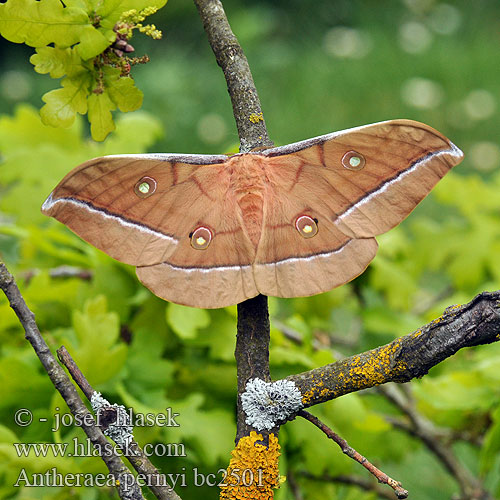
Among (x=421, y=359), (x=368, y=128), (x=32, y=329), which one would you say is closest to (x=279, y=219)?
(x=368, y=128)

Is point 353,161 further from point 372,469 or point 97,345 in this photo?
point 97,345

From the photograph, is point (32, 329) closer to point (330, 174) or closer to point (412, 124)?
point (330, 174)

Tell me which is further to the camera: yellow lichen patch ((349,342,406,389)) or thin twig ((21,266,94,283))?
thin twig ((21,266,94,283))

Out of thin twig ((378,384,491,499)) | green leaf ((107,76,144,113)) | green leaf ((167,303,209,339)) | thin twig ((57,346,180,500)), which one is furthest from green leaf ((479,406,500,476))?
green leaf ((107,76,144,113))

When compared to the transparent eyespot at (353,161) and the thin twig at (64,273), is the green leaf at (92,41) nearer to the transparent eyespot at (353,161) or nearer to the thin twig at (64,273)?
the transparent eyespot at (353,161)

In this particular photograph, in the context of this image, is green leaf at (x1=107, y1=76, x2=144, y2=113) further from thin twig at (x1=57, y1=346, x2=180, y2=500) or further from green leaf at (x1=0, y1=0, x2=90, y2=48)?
thin twig at (x1=57, y1=346, x2=180, y2=500)

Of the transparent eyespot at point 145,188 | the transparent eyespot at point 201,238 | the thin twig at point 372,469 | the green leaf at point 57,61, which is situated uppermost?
the green leaf at point 57,61

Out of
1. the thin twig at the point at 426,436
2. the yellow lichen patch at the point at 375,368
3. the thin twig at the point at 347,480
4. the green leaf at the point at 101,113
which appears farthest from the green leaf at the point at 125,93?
the thin twig at the point at 426,436

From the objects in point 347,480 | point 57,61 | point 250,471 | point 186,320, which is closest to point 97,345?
point 186,320
